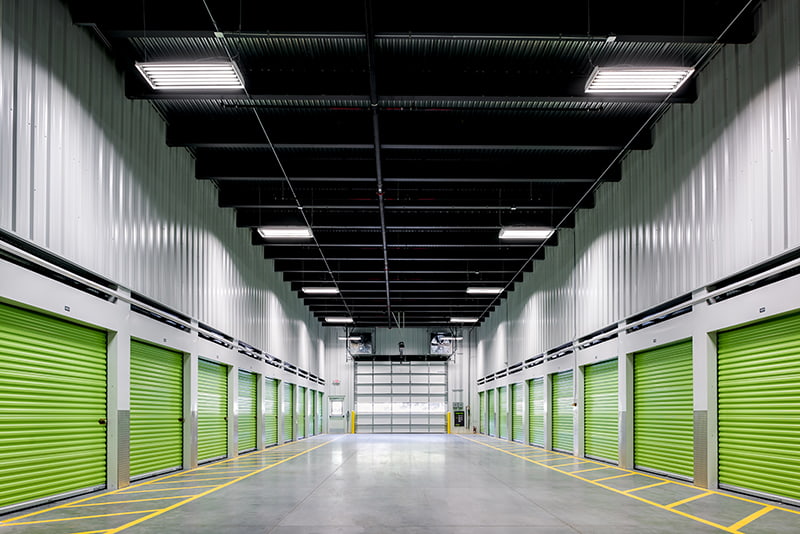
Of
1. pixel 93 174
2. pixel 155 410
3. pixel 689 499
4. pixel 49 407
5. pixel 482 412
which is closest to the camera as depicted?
pixel 49 407

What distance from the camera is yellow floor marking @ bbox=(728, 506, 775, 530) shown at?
878 centimetres

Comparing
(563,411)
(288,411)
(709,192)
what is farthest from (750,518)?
(288,411)

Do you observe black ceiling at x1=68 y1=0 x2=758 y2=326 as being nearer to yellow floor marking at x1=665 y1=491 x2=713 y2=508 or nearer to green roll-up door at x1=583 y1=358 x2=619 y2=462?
green roll-up door at x1=583 y1=358 x2=619 y2=462

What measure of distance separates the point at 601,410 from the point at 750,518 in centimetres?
1132

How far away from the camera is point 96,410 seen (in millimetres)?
12625

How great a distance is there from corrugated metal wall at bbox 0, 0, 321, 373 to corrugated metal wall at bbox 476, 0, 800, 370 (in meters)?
11.1

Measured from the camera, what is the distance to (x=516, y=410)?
3456cm

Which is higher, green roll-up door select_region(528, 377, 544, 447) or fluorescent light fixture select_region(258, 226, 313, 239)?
fluorescent light fixture select_region(258, 226, 313, 239)

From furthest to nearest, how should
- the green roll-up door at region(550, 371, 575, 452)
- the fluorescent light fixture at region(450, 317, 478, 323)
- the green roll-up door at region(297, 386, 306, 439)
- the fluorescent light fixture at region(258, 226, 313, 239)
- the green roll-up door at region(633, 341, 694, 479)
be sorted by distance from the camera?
1. the fluorescent light fixture at region(450, 317, 478, 323)
2. the green roll-up door at region(297, 386, 306, 439)
3. the green roll-up door at region(550, 371, 575, 452)
4. the fluorescent light fixture at region(258, 226, 313, 239)
5. the green roll-up door at region(633, 341, 694, 479)

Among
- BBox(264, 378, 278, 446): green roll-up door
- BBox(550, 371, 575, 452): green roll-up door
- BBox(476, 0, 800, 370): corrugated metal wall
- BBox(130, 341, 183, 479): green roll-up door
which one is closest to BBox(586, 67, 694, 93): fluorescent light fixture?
BBox(476, 0, 800, 370): corrugated metal wall

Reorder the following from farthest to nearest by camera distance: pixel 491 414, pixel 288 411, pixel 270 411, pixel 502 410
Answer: pixel 491 414 → pixel 502 410 → pixel 288 411 → pixel 270 411

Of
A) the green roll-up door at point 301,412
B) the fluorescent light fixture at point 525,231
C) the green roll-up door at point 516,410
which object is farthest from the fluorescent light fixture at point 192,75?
the green roll-up door at point 301,412

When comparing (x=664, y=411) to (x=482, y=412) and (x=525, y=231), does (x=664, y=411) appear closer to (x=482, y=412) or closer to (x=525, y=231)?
(x=525, y=231)

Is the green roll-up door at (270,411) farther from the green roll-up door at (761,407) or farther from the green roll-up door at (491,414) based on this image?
the green roll-up door at (761,407)
